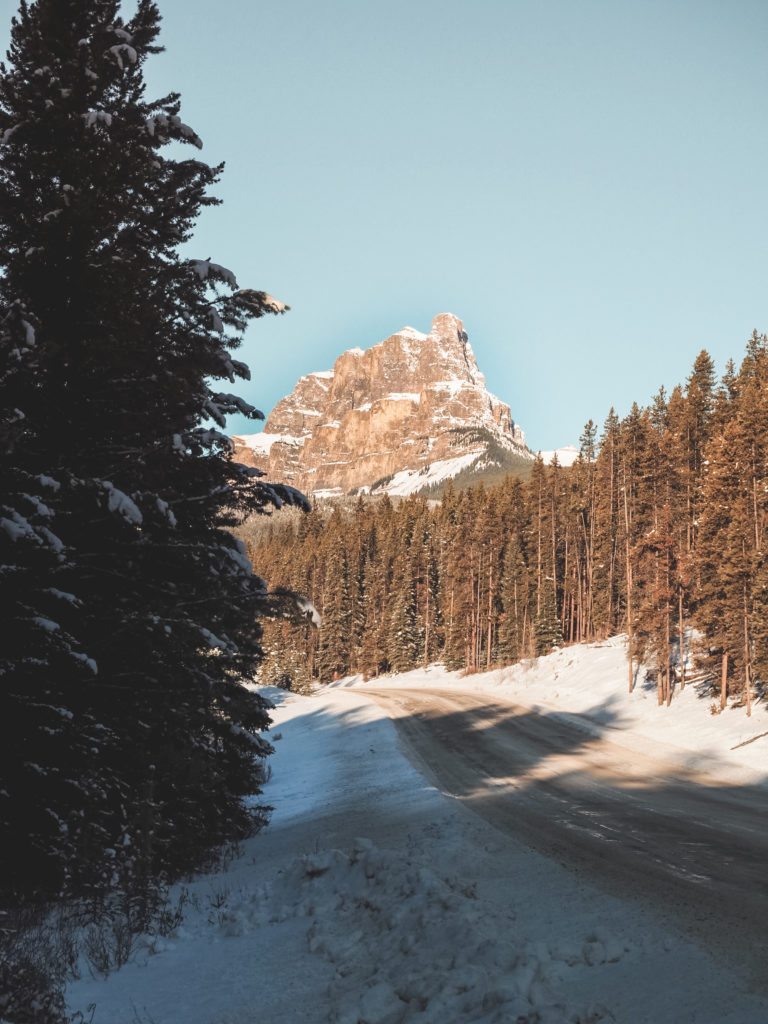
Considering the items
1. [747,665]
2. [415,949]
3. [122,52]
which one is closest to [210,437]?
[122,52]

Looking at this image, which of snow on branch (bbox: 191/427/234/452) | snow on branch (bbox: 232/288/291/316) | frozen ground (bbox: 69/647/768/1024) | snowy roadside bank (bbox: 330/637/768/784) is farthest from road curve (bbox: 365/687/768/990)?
snow on branch (bbox: 232/288/291/316)

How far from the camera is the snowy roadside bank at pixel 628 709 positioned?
797 inches

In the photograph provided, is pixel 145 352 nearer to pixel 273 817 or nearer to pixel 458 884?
pixel 458 884

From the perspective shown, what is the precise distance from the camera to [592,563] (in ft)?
192

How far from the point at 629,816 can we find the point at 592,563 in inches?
1925

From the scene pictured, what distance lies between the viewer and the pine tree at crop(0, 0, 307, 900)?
7.07 meters

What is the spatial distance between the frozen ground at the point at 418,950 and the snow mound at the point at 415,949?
0.01 m

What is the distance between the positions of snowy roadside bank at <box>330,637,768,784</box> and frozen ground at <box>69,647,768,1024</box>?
12287mm

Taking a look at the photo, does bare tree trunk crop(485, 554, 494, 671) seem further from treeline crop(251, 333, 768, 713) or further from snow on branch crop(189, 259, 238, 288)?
snow on branch crop(189, 259, 238, 288)

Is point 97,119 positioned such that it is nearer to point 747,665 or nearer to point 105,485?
point 105,485

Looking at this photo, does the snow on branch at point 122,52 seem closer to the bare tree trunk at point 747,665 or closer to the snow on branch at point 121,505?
the snow on branch at point 121,505

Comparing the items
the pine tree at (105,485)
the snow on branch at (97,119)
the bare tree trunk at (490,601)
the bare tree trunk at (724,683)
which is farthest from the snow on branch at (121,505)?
the bare tree trunk at (490,601)

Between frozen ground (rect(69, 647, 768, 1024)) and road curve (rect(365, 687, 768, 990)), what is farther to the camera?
road curve (rect(365, 687, 768, 990))

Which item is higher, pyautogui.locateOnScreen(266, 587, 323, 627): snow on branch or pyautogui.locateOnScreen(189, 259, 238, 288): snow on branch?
pyautogui.locateOnScreen(189, 259, 238, 288): snow on branch
